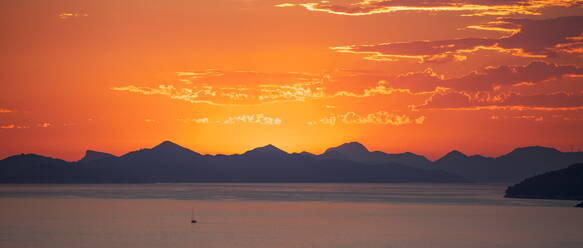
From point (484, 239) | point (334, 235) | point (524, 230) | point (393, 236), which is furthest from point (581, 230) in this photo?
point (334, 235)

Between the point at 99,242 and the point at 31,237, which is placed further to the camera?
the point at 31,237

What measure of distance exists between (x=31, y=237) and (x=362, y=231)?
146 feet

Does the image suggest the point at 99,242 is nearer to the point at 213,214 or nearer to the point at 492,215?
the point at 213,214

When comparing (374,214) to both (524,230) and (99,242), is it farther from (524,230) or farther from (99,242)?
(99,242)

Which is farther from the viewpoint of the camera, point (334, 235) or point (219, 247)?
point (334, 235)

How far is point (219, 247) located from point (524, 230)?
161ft

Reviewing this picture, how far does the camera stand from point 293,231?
4402 inches

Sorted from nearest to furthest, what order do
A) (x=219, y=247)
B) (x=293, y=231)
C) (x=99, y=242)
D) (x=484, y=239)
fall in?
(x=219, y=247) → (x=99, y=242) → (x=484, y=239) → (x=293, y=231)

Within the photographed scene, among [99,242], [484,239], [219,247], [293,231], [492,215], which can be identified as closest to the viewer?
[219,247]

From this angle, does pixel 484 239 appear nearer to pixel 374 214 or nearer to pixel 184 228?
pixel 184 228

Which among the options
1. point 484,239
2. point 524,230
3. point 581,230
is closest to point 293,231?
point 484,239

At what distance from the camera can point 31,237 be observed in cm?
10200

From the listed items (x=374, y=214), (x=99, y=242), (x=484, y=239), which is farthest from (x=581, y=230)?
(x=99, y=242)

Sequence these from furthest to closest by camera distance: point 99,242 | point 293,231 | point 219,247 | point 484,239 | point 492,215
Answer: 1. point 492,215
2. point 293,231
3. point 484,239
4. point 99,242
5. point 219,247
